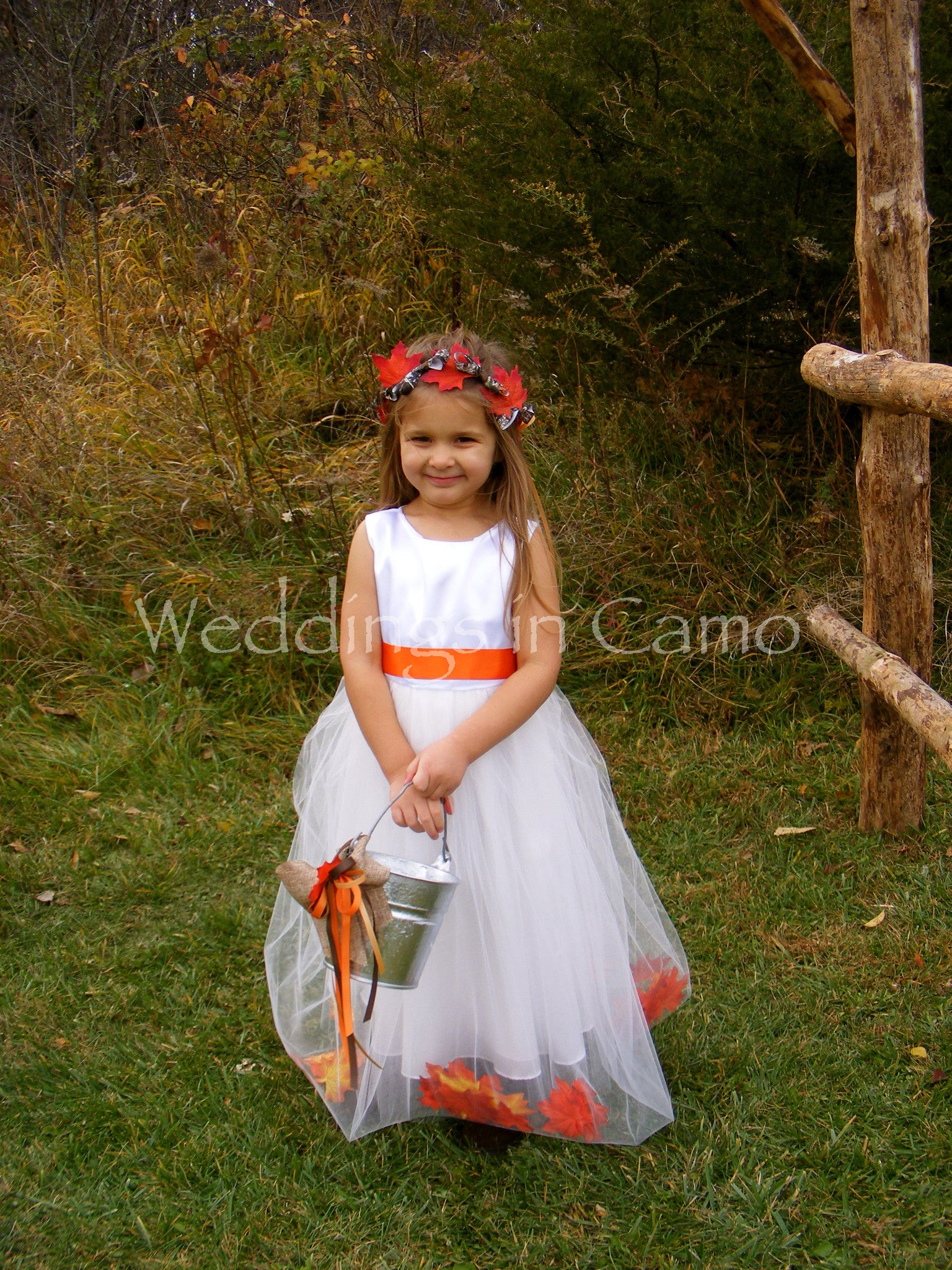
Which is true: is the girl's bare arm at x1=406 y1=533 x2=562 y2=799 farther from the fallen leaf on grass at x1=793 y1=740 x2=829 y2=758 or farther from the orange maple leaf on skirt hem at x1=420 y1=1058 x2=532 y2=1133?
the fallen leaf on grass at x1=793 y1=740 x2=829 y2=758

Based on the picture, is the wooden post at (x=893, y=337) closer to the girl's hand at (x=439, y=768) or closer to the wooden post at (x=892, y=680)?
the wooden post at (x=892, y=680)

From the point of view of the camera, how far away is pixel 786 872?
2.94m

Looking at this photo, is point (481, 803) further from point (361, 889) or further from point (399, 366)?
point (399, 366)

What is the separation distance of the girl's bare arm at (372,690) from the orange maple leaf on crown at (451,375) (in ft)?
1.02

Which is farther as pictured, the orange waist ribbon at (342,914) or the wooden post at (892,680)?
the wooden post at (892,680)

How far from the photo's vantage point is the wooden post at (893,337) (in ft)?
8.31

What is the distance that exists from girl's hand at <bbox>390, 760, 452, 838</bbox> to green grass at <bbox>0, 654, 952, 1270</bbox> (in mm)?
702

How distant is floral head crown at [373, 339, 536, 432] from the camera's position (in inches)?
76.4

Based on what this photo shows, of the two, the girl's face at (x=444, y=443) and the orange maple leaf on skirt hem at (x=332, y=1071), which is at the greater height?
the girl's face at (x=444, y=443)

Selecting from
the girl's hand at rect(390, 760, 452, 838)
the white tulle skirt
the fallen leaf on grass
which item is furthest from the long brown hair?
the fallen leaf on grass

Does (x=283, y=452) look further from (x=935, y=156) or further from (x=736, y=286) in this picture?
(x=935, y=156)

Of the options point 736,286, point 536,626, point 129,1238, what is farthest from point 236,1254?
point 736,286

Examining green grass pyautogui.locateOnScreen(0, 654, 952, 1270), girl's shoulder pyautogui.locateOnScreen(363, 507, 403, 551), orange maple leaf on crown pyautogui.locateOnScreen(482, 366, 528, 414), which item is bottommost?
green grass pyautogui.locateOnScreen(0, 654, 952, 1270)

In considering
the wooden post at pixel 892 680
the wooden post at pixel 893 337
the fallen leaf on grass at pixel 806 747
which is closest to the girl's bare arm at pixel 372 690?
the wooden post at pixel 892 680
